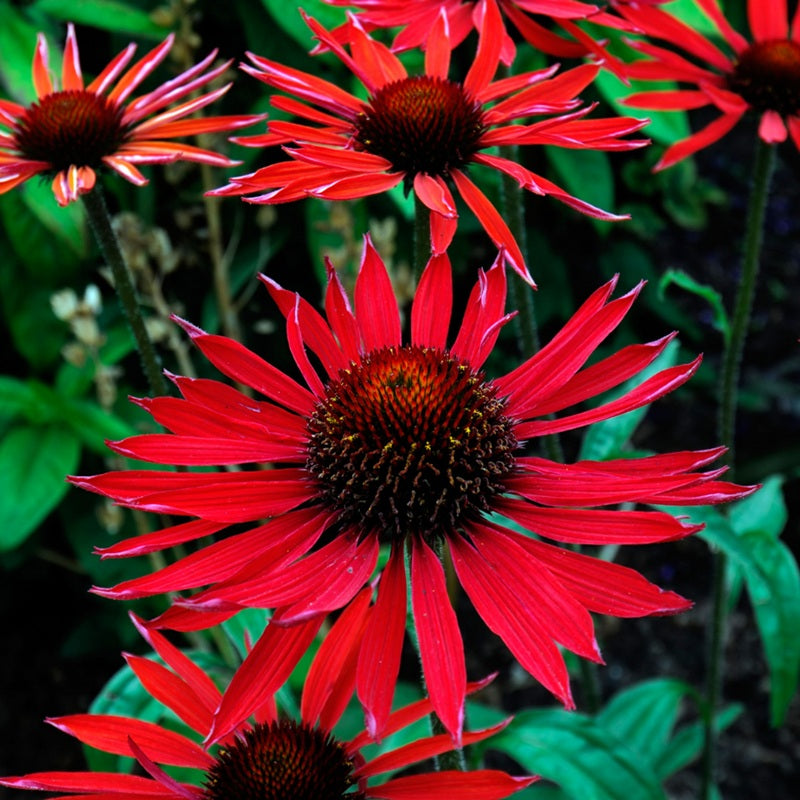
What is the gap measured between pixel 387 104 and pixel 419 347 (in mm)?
259

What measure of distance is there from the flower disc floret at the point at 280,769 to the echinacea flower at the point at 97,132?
0.51 metres

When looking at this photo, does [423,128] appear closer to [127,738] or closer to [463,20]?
[463,20]

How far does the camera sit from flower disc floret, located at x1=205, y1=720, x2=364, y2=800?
26.8 inches

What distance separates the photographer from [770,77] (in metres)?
1.15

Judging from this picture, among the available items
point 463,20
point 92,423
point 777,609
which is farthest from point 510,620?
point 92,423

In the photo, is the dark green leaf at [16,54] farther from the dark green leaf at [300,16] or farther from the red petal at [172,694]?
the red petal at [172,694]

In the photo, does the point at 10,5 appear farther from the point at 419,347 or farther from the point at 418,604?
the point at 418,604

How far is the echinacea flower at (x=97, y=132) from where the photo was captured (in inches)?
37.0

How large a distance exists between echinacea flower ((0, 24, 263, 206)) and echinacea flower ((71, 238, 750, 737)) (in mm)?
253

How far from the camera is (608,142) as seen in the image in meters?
0.84

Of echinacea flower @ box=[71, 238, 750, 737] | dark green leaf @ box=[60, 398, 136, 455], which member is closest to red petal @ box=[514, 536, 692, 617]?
echinacea flower @ box=[71, 238, 750, 737]

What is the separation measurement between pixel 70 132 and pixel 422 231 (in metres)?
0.38

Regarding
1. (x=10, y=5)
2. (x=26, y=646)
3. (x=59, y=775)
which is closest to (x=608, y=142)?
(x=59, y=775)

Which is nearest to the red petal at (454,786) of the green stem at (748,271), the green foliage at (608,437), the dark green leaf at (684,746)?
the green foliage at (608,437)
